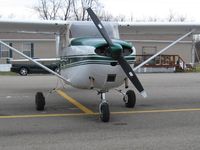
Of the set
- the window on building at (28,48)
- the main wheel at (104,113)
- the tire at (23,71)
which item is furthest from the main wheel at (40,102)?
the window on building at (28,48)

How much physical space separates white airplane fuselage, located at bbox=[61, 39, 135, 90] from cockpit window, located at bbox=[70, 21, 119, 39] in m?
0.77

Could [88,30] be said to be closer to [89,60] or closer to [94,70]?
[89,60]

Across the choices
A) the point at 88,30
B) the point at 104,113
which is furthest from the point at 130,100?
the point at 104,113

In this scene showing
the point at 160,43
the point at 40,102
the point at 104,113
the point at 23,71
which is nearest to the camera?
the point at 104,113

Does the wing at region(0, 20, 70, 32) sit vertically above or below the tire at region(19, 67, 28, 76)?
above

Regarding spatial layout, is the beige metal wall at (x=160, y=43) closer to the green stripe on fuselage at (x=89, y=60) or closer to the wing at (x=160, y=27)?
the wing at (x=160, y=27)

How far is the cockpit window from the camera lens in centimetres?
1127

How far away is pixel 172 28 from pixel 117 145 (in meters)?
7.55

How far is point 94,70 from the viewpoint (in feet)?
32.0

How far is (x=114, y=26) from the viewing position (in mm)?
11797

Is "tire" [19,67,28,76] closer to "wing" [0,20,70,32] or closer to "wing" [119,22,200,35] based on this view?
"wing" [0,20,70,32]

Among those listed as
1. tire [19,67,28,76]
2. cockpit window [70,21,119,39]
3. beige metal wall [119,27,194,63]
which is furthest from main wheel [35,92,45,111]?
beige metal wall [119,27,194,63]

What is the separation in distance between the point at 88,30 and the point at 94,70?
191 centimetres

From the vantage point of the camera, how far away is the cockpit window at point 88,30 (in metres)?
11.3
